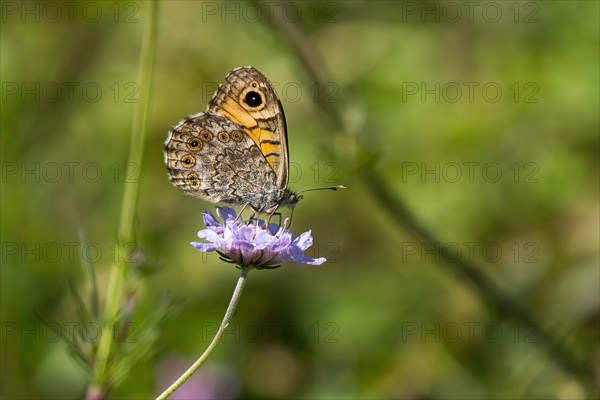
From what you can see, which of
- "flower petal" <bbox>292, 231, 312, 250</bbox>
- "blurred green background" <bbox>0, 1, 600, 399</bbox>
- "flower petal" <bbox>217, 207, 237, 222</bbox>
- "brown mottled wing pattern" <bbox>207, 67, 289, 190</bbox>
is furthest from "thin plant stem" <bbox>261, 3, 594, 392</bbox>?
"flower petal" <bbox>292, 231, 312, 250</bbox>

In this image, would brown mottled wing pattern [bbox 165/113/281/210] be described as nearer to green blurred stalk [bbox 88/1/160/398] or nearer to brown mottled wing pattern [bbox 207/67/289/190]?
brown mottled wing pattern [bbox 207/67/289/190]

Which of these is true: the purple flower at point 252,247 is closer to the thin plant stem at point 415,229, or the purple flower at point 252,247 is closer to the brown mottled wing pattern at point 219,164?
the brown mottled wing pattern at point 219,164

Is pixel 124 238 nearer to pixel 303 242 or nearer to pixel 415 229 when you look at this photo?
pixel 303 242

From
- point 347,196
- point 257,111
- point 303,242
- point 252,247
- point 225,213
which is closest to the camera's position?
point 252,247

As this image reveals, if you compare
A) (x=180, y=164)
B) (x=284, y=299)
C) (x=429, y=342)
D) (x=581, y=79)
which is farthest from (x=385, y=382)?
(x=581, y=79)

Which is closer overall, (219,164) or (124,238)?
(124,238)

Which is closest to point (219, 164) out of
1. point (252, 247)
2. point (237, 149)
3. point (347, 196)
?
point (237, 149)
